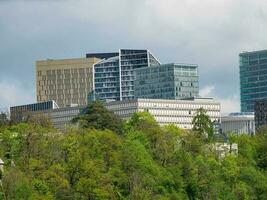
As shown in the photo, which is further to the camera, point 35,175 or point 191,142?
point 191,142

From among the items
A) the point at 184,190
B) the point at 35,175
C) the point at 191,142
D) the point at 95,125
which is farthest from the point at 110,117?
the point at 35,175

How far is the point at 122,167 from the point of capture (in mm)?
129125

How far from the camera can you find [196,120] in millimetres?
170125

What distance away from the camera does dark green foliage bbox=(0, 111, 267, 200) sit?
119 metres

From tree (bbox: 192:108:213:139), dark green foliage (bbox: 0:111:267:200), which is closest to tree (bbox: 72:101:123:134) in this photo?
dark green foliage (bbox: 0:111:267:200)

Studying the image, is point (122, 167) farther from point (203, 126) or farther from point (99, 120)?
point (203, 126)

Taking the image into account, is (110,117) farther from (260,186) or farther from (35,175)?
(35,175)

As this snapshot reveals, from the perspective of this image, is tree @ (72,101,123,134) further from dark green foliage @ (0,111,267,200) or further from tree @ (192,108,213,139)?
tree @ (192,108,213,139)

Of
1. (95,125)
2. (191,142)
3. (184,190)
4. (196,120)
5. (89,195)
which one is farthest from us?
(196,120)

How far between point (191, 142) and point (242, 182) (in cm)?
774

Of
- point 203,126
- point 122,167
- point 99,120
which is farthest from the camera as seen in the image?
point 203,126

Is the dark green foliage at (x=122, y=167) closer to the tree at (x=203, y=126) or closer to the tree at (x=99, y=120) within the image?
the tree at (x=99, y=120)

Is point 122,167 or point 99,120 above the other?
point 99,120

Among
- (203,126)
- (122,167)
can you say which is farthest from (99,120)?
(122,167)
